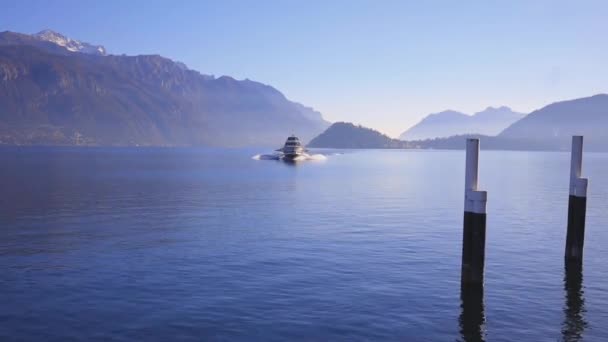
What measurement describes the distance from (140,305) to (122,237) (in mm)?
15718

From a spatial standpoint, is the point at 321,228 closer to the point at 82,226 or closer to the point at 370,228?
the point at 370,228

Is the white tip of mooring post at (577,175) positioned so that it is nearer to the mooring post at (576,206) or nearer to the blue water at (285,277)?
the mooring post at (576,206)

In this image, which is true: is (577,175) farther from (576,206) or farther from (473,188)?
(473,188)

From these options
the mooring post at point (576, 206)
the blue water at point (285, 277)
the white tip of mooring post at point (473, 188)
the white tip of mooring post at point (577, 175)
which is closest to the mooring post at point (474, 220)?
the white tip of mooring post at point (473, 188)

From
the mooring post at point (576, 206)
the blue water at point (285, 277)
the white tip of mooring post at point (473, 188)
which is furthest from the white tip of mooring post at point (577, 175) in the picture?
the white tip of mooring post at point (473, 188)

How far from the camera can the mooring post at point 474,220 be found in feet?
71.8

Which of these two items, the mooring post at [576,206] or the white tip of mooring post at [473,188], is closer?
the white tip of mooring post at [473,188]

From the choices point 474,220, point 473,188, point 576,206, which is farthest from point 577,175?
point 474,220

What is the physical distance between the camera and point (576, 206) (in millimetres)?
27969

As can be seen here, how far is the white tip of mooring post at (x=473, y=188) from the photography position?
21834 mm


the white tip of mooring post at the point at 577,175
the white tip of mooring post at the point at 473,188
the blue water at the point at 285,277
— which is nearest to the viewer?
the blue water at the point at 285,277

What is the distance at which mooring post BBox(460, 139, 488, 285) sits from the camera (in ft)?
71.8

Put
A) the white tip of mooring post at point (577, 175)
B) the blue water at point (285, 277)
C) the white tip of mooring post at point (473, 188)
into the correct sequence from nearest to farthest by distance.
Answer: the blue water at point (285, 277)
the white tip of mooring post at point (473, 188)
the white tip of mooring post at point (577, 175)

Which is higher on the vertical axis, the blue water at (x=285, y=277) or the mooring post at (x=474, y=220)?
the mooring post at (x=474, y=220)
